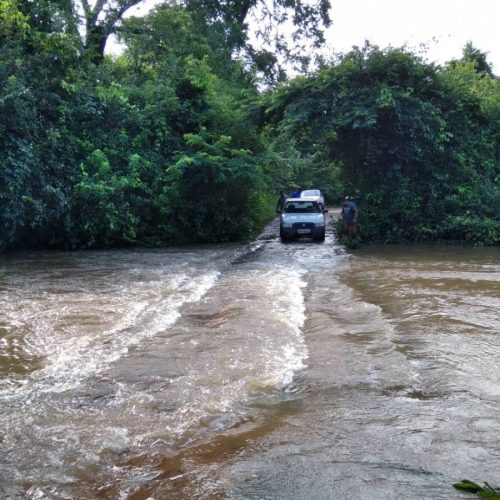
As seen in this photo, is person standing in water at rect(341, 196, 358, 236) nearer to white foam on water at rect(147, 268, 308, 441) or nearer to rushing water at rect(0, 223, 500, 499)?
rushing water at rect(0, 223, 500, 499)

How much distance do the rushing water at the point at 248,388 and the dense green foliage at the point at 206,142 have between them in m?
5.91

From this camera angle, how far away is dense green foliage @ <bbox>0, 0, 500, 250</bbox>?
658 inches

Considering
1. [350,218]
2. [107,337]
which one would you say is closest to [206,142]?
[350,218]

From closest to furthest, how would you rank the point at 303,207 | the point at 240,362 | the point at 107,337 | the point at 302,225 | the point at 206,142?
1. the point at 240,362
2. the point at 107,337
3. the point at 206,142
4. the point at 302,225
5. the point at 303,207

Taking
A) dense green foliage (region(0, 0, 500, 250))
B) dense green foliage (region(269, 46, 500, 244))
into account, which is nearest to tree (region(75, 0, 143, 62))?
dense green foliage (region(0, 0, 500, 250))

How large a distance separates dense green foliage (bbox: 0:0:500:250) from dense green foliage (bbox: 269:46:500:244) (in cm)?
5

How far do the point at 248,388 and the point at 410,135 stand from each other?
14.5 meters

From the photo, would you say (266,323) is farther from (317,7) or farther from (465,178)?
(317,7)

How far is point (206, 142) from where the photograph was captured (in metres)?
19.7

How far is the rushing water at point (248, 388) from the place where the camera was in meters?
4.18

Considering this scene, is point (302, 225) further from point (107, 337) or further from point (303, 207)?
point (107, 337)

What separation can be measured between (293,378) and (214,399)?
1079 mm

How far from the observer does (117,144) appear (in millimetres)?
18703

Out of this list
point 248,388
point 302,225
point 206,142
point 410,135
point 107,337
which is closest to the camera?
point 248,388
